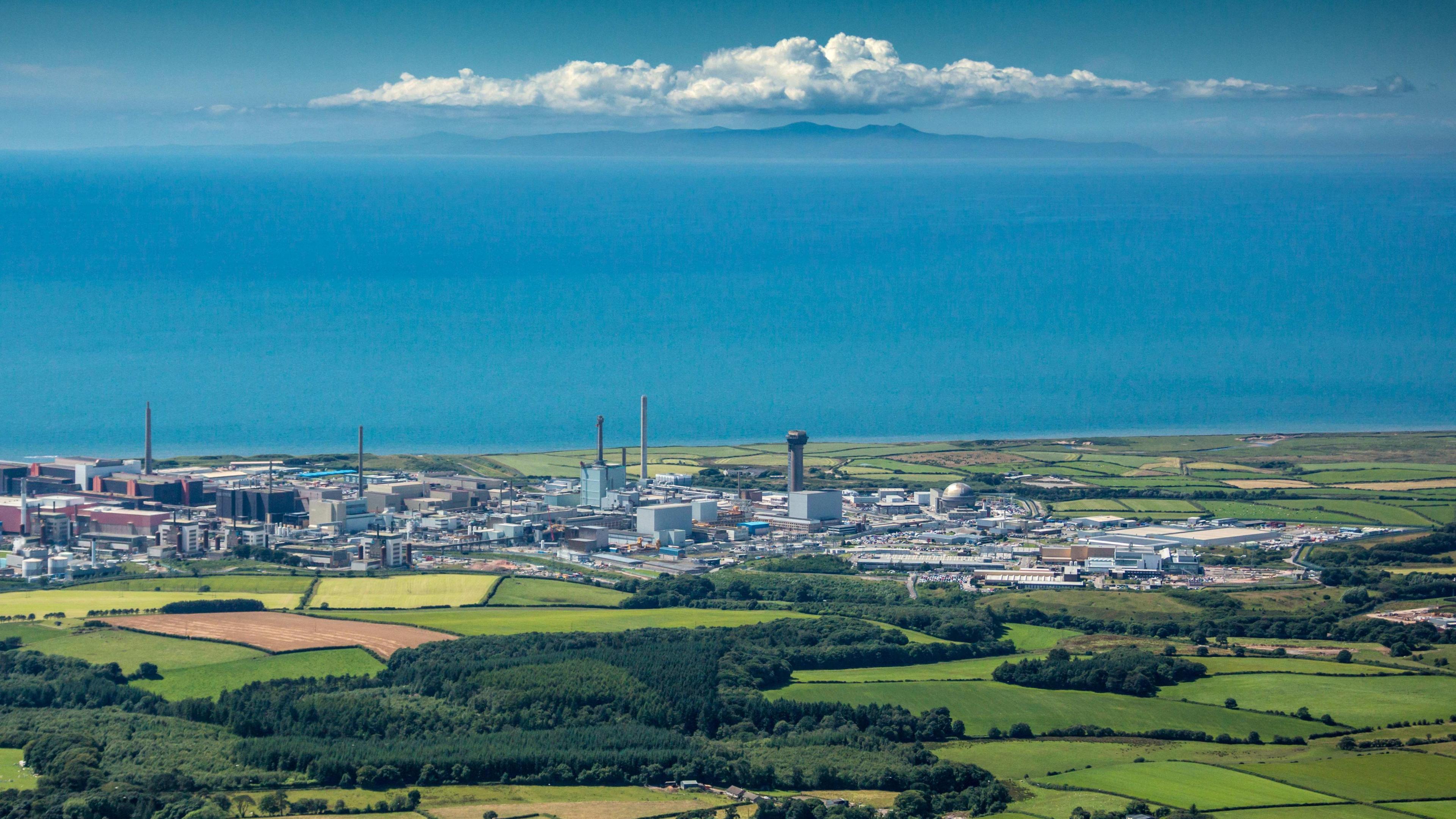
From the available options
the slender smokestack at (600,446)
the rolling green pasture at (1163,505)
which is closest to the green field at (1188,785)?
the rolling green pasture at (1163,505)

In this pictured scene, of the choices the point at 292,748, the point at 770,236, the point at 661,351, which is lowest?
the point at 292,748

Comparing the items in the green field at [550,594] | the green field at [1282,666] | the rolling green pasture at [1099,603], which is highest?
the green field at [550,594]

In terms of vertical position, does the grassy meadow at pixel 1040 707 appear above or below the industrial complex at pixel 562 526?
below

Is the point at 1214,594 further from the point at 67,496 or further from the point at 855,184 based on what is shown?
the point at 855,184

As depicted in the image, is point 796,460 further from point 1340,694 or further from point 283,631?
point 1340,694

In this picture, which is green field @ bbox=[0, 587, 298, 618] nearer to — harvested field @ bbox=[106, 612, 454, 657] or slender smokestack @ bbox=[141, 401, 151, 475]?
harvested field @ bbox=[106, 612, 454, 657]

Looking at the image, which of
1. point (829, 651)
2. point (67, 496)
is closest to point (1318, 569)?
point (829, 651)

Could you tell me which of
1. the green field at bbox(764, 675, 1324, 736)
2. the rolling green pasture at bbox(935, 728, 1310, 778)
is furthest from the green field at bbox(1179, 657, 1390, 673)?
the rolling green pasture at bbox(935, 728, 1310, 778)

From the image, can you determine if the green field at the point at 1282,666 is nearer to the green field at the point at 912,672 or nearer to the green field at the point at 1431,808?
the green field at the point at 912,672
